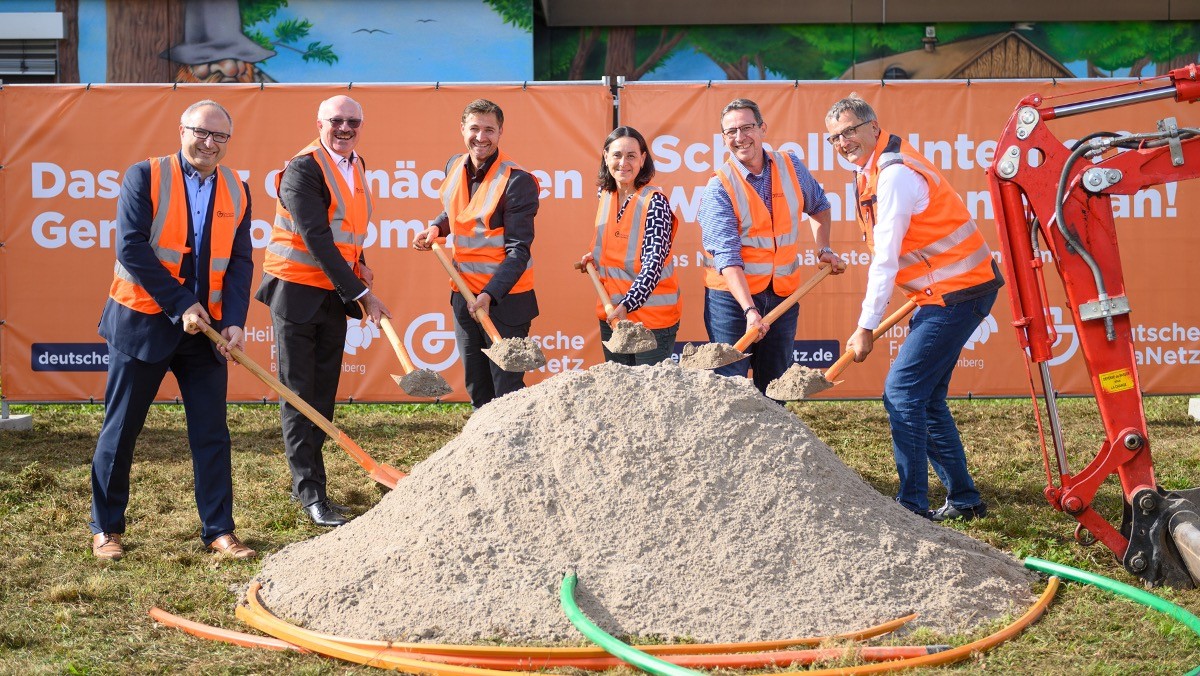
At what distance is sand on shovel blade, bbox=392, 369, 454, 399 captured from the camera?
5758mm

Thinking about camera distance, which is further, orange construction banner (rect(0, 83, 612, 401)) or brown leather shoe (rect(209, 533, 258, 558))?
orange construction banner (rect(0, 83, 612, 401))

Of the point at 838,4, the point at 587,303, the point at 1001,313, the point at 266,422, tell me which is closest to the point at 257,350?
the point at 266,422

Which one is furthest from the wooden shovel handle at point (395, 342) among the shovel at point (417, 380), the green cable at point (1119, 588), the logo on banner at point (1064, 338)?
the logo on banner at point (1064, 338)

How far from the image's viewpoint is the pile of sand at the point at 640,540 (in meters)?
4.02

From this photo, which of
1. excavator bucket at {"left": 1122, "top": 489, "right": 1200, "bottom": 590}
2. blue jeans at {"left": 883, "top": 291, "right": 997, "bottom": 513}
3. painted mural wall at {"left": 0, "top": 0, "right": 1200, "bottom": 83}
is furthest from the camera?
painted mural wall at {"left": 0, "top": 0, "right": 1200, "bottom": 83}

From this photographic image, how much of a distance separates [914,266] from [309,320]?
2877mm

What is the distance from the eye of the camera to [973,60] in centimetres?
1381

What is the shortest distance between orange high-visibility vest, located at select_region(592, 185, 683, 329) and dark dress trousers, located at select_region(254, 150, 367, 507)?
1335 mm

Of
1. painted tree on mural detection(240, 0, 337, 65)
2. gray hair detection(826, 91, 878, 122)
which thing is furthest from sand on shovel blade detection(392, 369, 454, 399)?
painted tree on mural detection(240, 0, 337, 65)

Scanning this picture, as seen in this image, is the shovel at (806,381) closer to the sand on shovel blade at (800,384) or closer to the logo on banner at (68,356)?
the sand on shovel blade at (800,384)

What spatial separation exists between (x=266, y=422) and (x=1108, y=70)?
10.5m

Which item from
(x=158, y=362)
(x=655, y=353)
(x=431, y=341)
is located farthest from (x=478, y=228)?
(x=431, y=341)

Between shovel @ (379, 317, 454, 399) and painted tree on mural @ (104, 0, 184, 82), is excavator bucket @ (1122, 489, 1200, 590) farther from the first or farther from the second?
painted tree on mural @ (104, 0, 184, 82)

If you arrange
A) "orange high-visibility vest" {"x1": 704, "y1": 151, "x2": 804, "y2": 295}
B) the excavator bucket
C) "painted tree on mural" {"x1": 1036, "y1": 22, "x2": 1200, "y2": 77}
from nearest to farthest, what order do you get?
1. the excavator bucket
2. "orange high-visibility vest" {"x1": 704, "y1": 151, "x2": 804, "y2": 295}
3. "painted tree on mural" {"x1": 1036, "y1": 22, "x2": 1200, "y2": 77}
